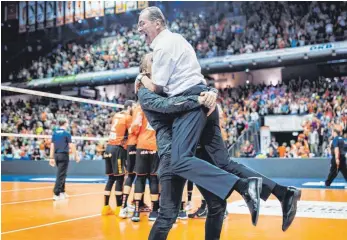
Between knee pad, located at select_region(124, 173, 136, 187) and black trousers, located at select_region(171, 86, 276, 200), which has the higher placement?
black trousers, located at select_region(171, 86, 276, 200)

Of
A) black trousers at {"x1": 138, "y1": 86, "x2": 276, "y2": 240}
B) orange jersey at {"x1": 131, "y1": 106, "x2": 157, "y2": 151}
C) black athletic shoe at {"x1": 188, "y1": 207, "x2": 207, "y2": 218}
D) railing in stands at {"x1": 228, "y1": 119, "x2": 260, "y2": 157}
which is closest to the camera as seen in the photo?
black trousers at {"x1": 138, "y1": 86, "x2": 276, "y2": 240}

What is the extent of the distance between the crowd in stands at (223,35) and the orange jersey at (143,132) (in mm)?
15643

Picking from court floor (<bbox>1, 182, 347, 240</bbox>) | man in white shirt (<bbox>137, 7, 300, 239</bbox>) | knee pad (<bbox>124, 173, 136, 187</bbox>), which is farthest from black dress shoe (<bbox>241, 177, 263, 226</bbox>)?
knee pad (<bbox>124, 173, 136, 187</bbox>)

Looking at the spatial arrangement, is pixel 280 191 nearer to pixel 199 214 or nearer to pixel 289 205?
pixel 289 205

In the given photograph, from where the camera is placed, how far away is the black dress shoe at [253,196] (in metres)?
2.36

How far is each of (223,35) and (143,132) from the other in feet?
61.6

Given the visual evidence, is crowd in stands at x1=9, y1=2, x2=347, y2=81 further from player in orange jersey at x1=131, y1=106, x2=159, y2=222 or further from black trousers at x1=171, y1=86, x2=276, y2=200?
black trousers at x1=171, y1=86, x2=276, y2=200

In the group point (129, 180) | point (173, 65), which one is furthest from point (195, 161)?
point (129, 180)

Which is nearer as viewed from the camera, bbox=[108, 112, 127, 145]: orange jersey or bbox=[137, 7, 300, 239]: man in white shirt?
bbox=[137, 7, 300, 239]: man in white shirt

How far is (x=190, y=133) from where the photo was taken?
8.22ft

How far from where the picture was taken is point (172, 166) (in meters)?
2.52

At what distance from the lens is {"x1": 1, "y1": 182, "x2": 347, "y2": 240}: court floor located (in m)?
4.35

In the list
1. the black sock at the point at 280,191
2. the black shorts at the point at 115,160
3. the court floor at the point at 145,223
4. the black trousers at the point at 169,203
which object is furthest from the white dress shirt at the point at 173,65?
the black shorts at the point at 115,160

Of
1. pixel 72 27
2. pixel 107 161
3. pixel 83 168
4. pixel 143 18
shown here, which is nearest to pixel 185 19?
pixel 72 27
